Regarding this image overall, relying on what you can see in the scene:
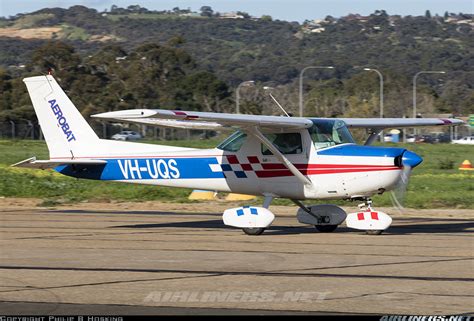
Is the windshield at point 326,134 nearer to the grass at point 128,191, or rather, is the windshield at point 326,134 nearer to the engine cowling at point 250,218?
the engine cowling at point 250,218

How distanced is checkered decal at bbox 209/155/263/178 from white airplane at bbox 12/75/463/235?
0.7 inches

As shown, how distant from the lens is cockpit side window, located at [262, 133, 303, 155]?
18000mm

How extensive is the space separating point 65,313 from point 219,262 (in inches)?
167

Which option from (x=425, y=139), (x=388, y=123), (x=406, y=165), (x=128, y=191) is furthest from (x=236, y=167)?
(x=425, y=139)

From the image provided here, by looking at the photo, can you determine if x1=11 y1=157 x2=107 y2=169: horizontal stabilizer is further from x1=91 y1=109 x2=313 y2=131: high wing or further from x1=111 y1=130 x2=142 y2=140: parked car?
x1=111 y1=130 x2=142 y2=140: parked car

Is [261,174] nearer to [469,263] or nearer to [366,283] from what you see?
[469,263]

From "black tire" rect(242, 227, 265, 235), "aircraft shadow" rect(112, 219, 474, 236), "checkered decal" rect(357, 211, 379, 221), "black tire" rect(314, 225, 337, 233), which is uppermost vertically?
"checkered decal" rect(357, 211, 379, 221)

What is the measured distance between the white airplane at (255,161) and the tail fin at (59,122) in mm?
20

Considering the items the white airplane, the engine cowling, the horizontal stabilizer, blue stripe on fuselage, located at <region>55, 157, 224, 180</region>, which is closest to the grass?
the white airplane

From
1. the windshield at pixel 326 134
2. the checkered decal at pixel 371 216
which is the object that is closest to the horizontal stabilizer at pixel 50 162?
the windshield at pixel 326 134

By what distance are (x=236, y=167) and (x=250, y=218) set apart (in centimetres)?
144

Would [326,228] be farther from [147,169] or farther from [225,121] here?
[147,169]

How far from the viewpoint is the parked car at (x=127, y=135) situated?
83.7 m

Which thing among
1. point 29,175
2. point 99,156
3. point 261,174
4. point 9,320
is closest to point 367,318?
point 9,320
